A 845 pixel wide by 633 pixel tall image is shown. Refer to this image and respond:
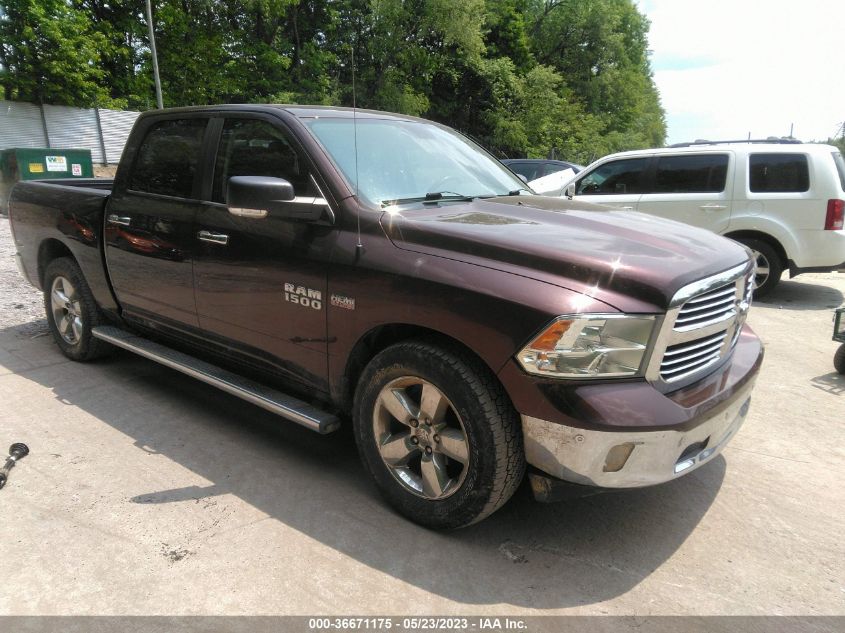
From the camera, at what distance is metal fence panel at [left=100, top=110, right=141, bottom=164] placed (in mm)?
26609

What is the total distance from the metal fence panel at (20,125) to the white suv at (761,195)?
2427 centimetres

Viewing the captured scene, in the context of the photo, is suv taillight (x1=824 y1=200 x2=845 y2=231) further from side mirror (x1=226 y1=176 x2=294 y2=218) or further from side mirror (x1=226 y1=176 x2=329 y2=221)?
side mirror (x1=226 y1=176 x2=294 y2=218)

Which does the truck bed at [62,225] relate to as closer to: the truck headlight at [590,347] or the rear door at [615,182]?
the truck headlight at [590,347]

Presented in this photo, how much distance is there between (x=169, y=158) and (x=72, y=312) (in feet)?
5.66

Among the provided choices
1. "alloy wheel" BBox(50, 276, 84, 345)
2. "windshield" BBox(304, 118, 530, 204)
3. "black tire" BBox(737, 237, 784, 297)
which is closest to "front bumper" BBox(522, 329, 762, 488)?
"windshield" BBox(304, 118, 530, 204)

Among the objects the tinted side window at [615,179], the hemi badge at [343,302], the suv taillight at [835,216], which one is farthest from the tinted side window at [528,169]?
the hemi badge at [343,302]

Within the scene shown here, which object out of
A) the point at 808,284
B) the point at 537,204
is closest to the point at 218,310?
the point at 537,204

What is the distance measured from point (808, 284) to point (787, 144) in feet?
7.63

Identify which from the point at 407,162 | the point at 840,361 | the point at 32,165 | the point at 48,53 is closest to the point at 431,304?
the point at 407,162

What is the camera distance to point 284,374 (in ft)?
11.1

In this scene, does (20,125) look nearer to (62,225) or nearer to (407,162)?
(62,225)

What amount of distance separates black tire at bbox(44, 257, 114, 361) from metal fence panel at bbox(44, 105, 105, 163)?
74.1 ft

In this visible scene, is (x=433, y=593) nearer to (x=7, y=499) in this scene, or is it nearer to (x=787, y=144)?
(x=7, y=499)

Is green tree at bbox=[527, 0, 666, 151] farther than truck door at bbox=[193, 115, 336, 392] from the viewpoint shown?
Yes
